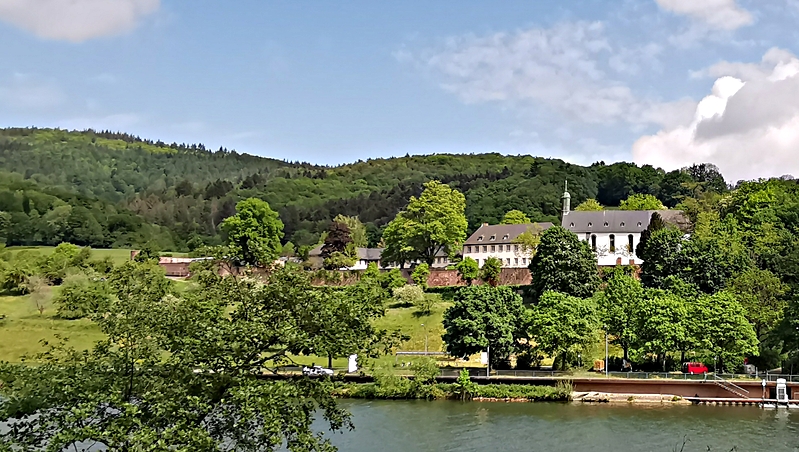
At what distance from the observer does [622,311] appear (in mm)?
50031

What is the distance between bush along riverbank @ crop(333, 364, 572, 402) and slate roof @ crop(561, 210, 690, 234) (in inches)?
1771

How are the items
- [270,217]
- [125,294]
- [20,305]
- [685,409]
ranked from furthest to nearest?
[270,217], [20,305], [685,409], [125,294]

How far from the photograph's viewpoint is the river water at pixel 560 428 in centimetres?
3375

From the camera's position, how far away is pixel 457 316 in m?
49.3

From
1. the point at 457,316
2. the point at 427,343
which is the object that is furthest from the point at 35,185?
the point at 457,316

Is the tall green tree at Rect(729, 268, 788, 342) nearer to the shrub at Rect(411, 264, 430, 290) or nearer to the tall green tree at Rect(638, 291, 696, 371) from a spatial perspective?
the tall green tree at Rect(638, 291, 696, 371)

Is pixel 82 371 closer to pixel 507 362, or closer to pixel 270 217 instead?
pixel 507 362

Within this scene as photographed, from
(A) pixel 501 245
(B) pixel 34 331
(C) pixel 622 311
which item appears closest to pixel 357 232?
(A) pixel 501 245

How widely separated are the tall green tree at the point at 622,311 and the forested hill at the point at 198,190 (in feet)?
212

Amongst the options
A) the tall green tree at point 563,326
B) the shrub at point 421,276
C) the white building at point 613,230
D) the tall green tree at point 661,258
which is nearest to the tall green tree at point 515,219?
the white building at point 613,230

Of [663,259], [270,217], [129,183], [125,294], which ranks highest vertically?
[129,183]

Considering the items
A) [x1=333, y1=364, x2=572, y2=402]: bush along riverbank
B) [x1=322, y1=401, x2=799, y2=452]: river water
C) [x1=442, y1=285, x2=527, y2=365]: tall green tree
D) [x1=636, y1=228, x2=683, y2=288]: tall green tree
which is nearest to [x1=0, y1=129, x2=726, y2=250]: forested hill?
[x1=636, y1=228, x2=683, y2=288]: tall green tree

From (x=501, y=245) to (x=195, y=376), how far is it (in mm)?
74466

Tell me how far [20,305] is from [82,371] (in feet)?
187
